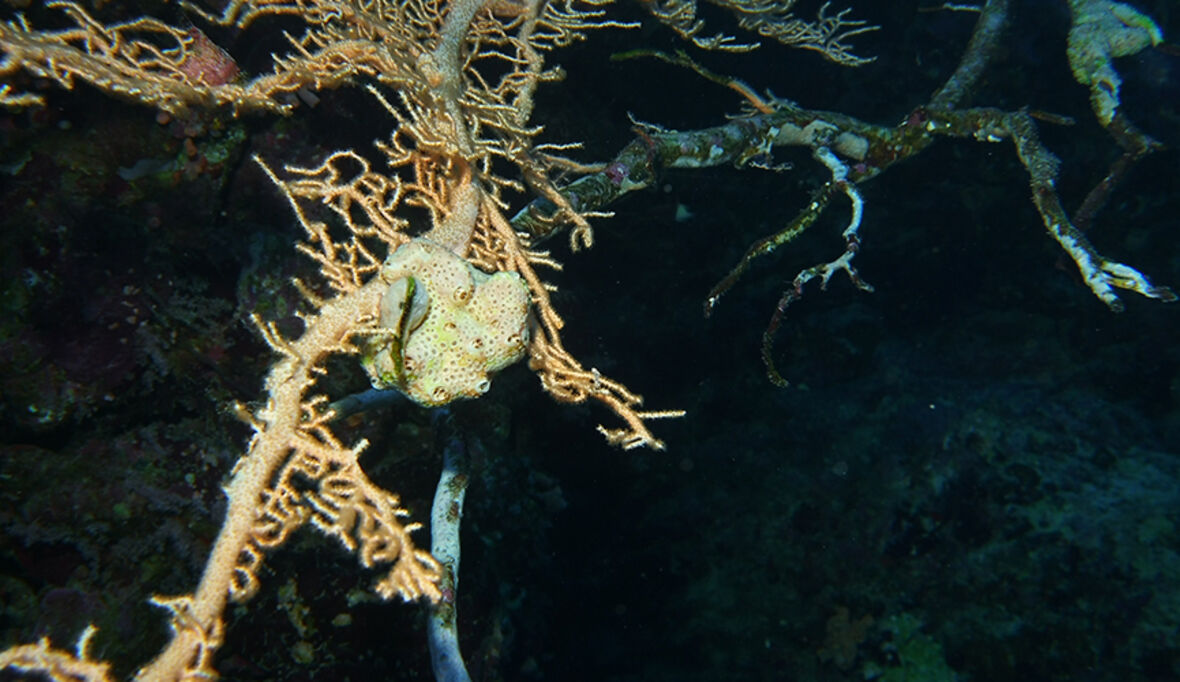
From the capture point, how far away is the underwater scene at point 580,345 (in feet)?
6.64

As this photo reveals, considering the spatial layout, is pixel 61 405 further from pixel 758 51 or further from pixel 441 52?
pixel 758 51

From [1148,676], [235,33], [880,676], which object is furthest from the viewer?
[880,676]

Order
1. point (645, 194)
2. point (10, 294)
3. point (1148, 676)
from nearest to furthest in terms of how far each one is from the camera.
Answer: point (10, 294) → point (1148, 676) → point (645, 194)

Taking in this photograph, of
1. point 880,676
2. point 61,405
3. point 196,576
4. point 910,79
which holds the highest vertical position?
point 910,79

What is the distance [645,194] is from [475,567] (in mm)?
3872

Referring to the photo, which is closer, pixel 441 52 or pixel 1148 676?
pixel 441 52

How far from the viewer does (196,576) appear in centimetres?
255

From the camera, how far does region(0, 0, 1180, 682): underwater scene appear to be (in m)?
2.02

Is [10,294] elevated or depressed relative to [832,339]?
elevated

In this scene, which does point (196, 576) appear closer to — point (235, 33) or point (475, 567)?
point (475, 567)

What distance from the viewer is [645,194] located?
17.4 ft

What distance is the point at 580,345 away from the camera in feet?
16.3

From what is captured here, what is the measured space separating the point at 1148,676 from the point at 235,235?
7.09 meters

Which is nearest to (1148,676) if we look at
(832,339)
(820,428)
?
(820,428)
